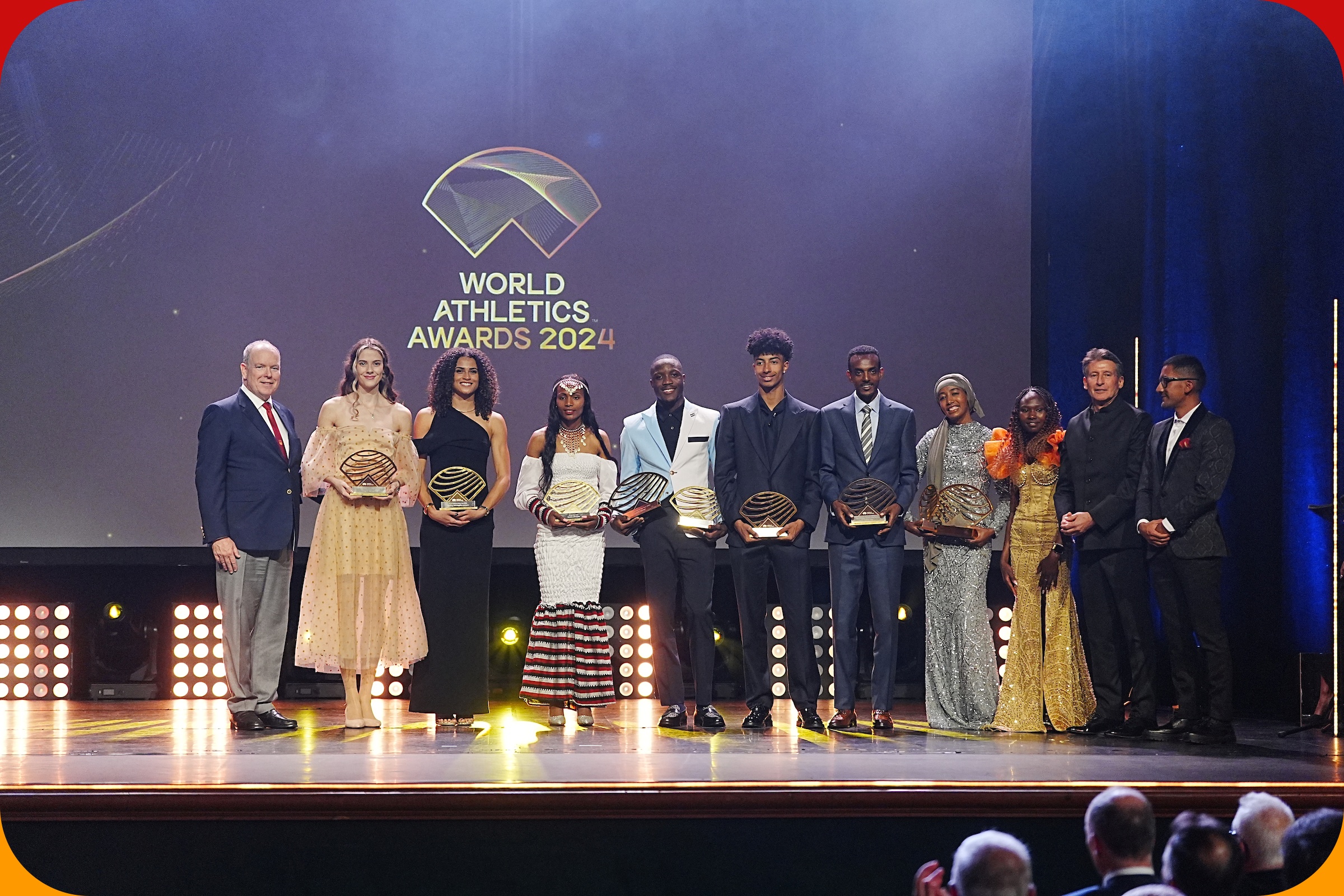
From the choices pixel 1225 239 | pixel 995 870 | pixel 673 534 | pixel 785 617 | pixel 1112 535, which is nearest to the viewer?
pixel 995 870

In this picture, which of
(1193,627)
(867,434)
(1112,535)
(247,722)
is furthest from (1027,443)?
(247,722)

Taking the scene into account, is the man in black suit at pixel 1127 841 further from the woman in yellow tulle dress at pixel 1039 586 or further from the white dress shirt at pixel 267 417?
the white dress shirt at pixel 267 417

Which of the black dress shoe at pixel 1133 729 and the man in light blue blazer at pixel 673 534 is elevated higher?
the man in light blue blazer at pixel 673 534

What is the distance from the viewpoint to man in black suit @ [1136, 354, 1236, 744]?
16.4 feet

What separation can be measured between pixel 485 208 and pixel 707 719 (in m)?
3.23

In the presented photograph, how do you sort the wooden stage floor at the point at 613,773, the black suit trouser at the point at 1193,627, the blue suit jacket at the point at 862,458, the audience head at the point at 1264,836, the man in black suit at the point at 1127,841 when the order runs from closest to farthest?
the man in black suit at the point at 1127,841 → the audience head at the point at 1264,836 → the wooden stage floor at the point at 613,773 → the black suit trouser at the point at 1193,627 → the blue suit jacket at the point at 862,458

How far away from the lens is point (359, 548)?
5219 mm

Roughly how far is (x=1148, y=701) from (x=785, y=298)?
115 inches

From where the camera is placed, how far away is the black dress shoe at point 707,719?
5.24 metres

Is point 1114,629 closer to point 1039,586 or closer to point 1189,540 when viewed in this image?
point 1039,586

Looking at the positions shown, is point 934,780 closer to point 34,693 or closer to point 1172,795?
point 1172,795

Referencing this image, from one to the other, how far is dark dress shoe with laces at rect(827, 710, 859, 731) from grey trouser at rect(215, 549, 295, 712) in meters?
2.43

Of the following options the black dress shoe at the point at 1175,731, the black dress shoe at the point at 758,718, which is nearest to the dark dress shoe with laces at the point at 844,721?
the black dress shoe at the point at 758,718

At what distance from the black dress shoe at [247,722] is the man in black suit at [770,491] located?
6.89 feet
